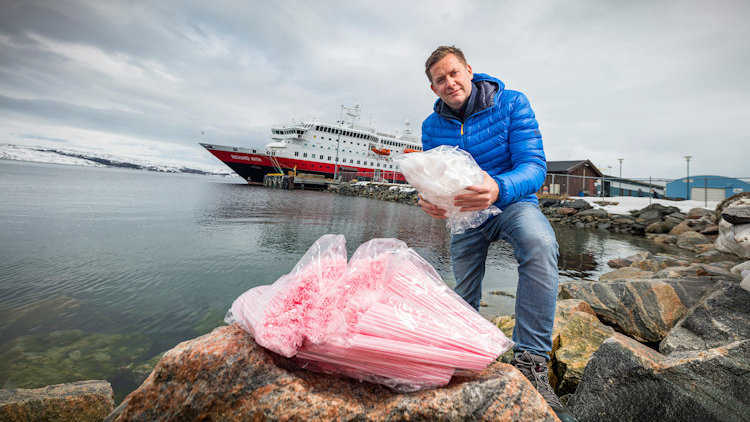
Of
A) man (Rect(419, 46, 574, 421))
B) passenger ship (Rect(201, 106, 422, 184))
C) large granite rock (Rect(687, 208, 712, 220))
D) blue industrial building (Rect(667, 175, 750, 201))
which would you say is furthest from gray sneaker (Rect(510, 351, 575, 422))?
passenger ship (Rect(201, 106, 422, 184))

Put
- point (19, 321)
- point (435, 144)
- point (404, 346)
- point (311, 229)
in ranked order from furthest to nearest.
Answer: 1. point (311, 229)
2. point (19, 321)
3. point (435, 144)
4. point (404, 346)

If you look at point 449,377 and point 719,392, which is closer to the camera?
point 449,377

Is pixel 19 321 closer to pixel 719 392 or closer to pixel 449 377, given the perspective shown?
pixel 449 377

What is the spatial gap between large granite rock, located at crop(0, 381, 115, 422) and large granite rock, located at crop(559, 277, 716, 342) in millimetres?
4965

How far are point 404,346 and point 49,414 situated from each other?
8.45ft

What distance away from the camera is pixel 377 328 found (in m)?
1.09

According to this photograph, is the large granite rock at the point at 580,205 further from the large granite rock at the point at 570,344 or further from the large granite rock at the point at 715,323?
the large granite rock at the point at 715,323

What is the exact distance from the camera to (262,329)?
114cm

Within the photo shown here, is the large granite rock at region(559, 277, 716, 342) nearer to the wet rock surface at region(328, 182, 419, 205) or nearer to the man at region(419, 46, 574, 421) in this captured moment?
the man at region(419, 46, 574, 421)

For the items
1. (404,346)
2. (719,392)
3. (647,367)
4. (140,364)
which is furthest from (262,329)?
(140,364)

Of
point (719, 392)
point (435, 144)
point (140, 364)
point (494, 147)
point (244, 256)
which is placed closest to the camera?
point (719, 392)

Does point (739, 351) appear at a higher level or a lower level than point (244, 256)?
higher

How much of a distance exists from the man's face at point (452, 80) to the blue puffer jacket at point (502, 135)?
0.42ft

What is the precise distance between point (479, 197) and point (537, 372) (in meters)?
1.01
